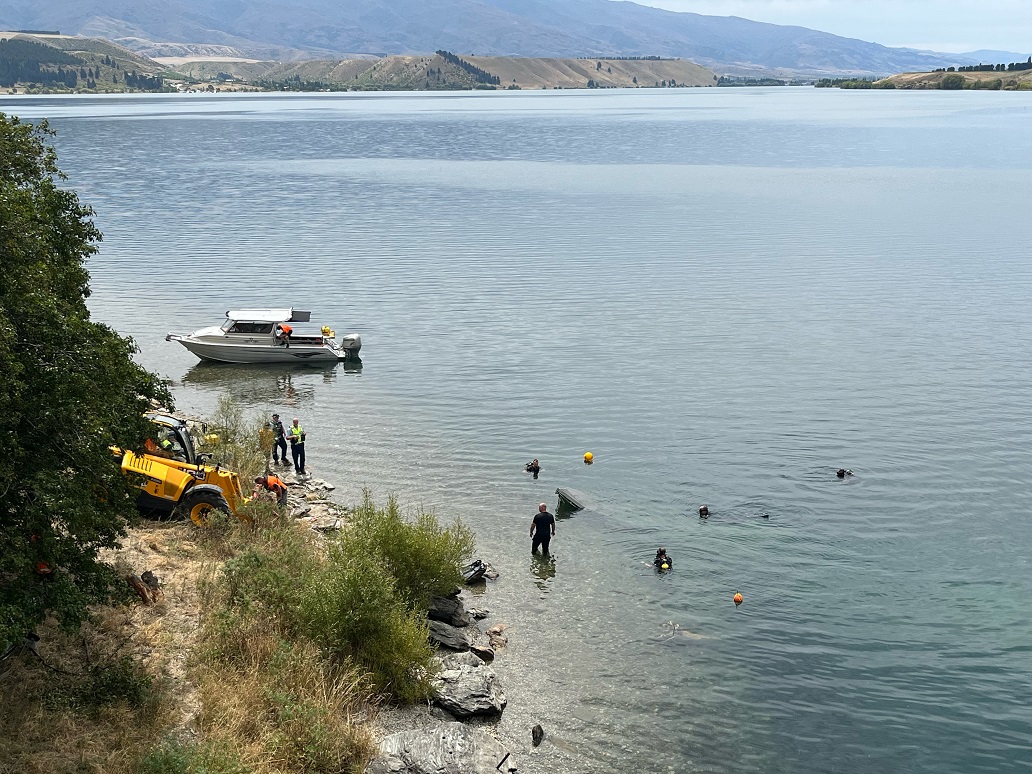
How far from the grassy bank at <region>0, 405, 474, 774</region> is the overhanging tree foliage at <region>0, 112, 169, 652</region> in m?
2.07

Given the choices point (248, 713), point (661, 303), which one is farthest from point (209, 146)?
point (248, 713)

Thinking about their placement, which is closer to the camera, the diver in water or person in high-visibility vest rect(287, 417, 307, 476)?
the diver in water

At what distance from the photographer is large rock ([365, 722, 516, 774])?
18031mm

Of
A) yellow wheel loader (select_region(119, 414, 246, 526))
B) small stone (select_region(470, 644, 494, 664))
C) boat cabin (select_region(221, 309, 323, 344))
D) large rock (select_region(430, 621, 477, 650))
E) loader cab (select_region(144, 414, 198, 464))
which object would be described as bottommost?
small stone (select_region(470, 644, 494, 664))

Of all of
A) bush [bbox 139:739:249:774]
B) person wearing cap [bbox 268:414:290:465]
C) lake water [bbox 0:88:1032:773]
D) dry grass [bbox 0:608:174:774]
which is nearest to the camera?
bush [bbox 139:739:249:774]

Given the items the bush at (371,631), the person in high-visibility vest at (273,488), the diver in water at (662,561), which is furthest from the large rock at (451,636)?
the person in high-visibility vest at (273,488)

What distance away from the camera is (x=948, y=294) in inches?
2304

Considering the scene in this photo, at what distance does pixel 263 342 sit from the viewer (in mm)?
47875

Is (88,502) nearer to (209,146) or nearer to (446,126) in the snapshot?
(209,146)

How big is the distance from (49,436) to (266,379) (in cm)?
3018

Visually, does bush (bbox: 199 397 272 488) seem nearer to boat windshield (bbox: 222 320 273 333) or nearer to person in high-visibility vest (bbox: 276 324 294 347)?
person in high-visibility vest (bbox: 276 324 294 347)

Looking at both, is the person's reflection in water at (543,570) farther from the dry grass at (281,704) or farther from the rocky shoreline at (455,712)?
the dry grass at (281,704)

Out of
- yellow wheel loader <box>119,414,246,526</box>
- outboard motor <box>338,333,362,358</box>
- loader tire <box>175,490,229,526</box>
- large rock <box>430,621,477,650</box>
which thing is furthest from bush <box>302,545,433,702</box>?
outboard motor <box>338,333,362,358</box>

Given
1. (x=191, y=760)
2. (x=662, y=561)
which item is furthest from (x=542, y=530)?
(x=191, y=760)
